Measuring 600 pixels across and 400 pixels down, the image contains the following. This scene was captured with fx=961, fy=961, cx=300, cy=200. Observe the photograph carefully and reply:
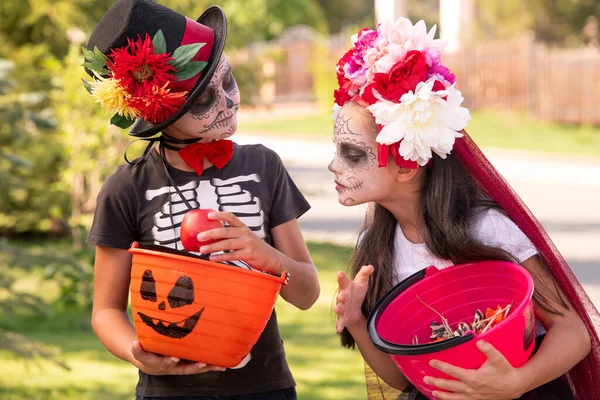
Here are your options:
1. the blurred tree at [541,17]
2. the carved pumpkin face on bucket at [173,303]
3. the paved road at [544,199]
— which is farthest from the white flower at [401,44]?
the blurred tree at [541,17]

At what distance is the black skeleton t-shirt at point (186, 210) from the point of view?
2.55 m

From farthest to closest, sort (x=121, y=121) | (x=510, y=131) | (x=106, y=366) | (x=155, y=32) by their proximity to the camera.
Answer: (x=510, y=131), (x=106, y=366), (x=121, y=121), (x=155, y=32)

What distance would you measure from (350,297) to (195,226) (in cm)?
50

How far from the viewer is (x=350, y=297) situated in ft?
8.30

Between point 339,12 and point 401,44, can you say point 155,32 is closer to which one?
point 401,44

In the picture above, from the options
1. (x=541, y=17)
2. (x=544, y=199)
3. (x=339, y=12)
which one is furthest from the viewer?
(x=339, y=12)

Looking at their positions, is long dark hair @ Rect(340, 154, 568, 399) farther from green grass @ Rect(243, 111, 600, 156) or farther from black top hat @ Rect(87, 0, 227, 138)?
green grass @ Rect(243, 111, 600, 156)

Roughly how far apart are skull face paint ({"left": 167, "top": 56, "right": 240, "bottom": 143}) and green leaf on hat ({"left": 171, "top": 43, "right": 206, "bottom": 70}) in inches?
3.9

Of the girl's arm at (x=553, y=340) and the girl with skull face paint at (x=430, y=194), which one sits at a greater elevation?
the girl with skull face paint at (x=430, y=194)

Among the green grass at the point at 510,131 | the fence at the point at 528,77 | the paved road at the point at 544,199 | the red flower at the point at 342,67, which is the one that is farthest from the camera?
the fence at the point at 528,77

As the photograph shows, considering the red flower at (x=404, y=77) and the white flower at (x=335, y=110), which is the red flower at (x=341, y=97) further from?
the red flower at (x=404, y=77)

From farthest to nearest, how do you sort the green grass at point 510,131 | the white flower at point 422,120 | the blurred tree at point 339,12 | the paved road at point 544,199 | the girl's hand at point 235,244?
the blurred tree at point 339,12 < the green grass at point 510,131 < the paved road at point 544,199 < the white flower at point 422,120 < the girl's hand at point 235,244

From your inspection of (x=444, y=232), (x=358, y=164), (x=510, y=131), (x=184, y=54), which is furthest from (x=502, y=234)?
(x=510, y=131)

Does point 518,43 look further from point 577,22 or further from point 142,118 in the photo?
point 142,118
